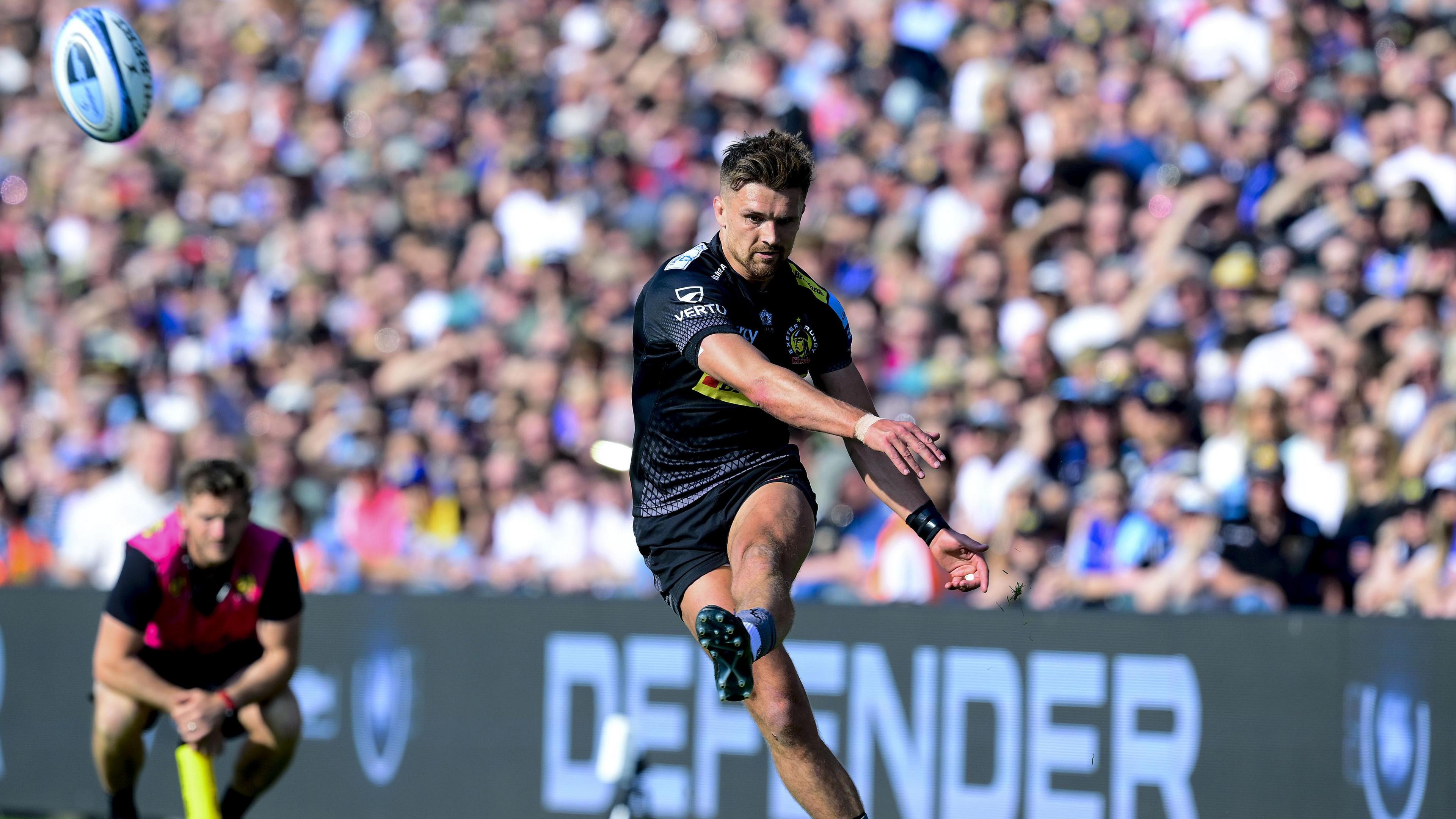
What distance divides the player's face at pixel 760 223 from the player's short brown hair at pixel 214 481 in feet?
10.0

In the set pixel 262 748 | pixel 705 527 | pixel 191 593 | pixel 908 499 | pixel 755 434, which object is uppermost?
pixel 755 434

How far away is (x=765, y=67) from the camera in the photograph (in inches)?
543

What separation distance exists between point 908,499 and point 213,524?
11.4 ft

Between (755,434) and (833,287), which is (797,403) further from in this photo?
(833,287)

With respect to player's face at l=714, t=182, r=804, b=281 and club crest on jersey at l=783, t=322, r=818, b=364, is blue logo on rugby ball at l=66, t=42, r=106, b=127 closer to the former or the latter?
player's face at l=714, t=182, r=804, b=281

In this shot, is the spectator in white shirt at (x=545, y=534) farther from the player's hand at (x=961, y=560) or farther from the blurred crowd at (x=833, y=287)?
the player's hand at (x=961, y=560)

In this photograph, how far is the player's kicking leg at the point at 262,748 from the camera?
840cm

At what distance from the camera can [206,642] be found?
8461mm

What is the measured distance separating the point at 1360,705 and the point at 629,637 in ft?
12.7

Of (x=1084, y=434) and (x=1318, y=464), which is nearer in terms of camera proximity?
(x=1318, y=464)

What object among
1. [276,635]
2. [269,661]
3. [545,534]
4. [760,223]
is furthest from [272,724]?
[760,223]

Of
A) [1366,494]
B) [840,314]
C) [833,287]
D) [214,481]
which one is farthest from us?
[833,287]

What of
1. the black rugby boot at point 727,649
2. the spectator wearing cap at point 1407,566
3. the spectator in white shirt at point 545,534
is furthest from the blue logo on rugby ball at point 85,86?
the spectator wearing cap at point 1407,566

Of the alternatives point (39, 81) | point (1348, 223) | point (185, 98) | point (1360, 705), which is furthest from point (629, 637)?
point (39, 81)
